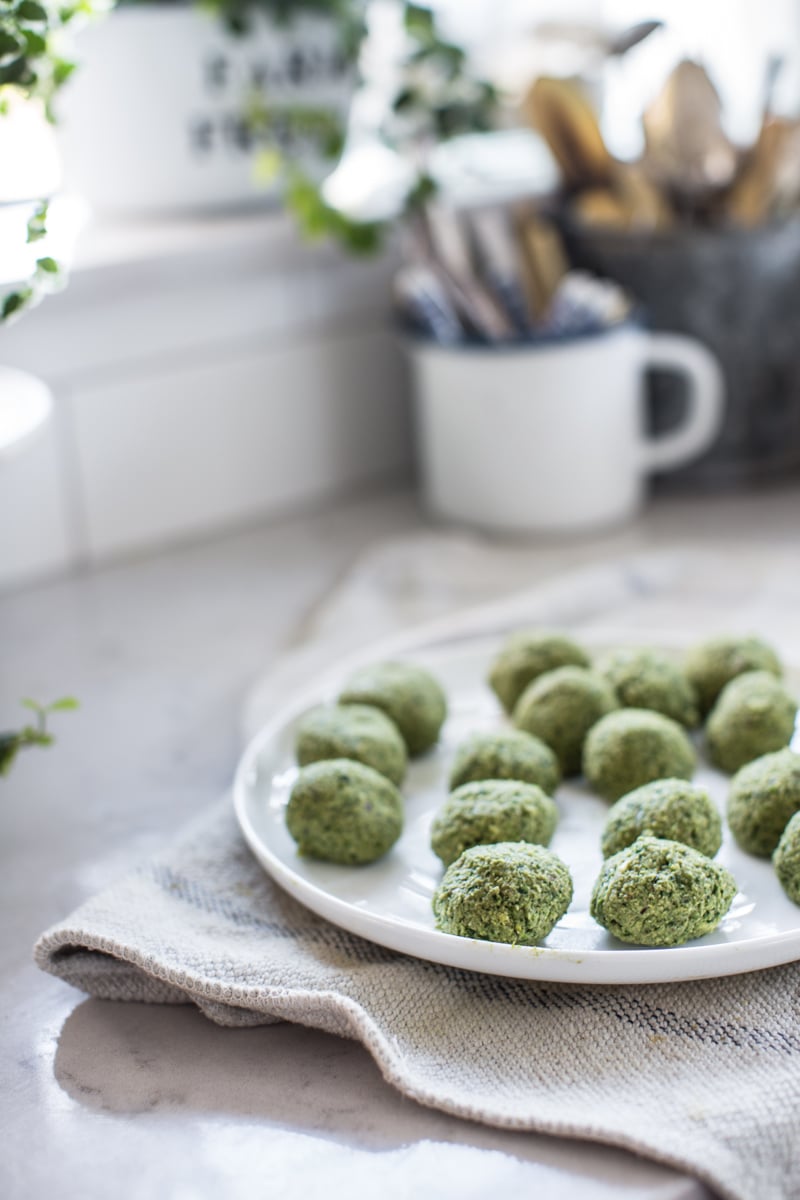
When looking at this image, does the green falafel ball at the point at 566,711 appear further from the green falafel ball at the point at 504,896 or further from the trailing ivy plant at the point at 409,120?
the trailing ivy plant at the point at 409,120

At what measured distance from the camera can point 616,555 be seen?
1057 mm

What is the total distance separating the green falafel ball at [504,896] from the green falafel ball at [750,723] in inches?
6.5

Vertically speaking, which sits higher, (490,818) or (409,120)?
(409,120)

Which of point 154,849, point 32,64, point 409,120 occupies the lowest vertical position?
point 154,849

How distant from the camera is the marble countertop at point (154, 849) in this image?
1.52 feet

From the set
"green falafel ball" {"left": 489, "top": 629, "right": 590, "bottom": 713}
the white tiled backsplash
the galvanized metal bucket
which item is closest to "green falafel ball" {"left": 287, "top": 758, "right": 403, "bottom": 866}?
"green falafel ball" {"left": 489, "top": 629, "right": 590, "bottom": 713}

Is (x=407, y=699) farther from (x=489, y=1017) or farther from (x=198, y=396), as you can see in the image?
(x=198, y=396)

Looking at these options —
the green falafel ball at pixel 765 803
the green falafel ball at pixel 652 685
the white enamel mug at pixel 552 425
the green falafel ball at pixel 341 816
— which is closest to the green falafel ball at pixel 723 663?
the green falafel ball at pixel 652 685

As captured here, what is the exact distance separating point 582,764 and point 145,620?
0.43 m

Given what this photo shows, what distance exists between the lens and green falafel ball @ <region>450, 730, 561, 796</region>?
2.07ft

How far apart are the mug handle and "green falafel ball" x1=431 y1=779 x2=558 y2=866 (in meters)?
0.57

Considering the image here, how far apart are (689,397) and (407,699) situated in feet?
1.76

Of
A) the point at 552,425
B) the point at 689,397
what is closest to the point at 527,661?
the point at 552,425

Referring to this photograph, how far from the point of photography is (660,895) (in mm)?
513
